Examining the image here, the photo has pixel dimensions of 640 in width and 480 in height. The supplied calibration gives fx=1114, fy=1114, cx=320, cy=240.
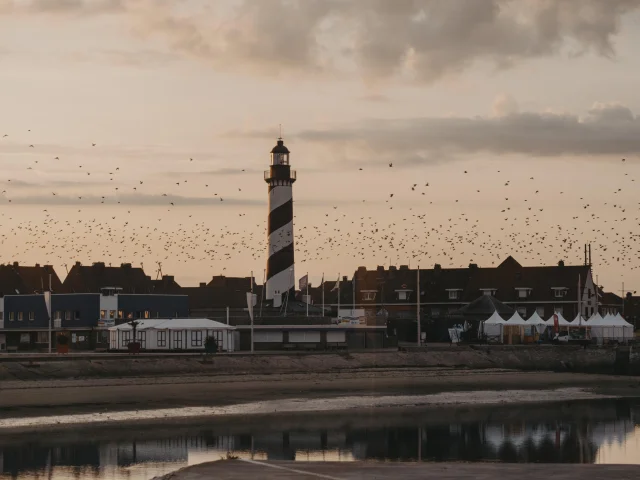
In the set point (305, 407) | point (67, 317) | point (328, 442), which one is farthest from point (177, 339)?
point (328, 442)

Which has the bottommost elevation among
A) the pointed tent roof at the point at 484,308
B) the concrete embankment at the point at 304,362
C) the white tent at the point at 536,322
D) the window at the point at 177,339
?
the concrete embankment at the point at 304,362

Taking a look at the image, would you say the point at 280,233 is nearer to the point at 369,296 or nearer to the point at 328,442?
the point at 369,296

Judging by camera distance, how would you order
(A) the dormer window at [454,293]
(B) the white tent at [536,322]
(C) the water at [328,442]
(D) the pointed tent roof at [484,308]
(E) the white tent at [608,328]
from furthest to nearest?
(A) the dormer window at [454,293] < (D) the pointed tent roof at [484,308] < (E) the white tent at [608,328] < (B) the white tent at [536,322] < (C) the water at [328,442]

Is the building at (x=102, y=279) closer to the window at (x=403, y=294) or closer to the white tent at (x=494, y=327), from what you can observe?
the window at (x=403, y=294)

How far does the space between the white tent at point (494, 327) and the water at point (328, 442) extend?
49091mm

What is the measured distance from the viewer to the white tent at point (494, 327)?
311 feet

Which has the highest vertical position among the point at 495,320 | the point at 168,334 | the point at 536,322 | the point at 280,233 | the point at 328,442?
the point at 280,233

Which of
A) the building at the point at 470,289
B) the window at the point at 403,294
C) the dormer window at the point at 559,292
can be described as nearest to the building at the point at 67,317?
the building at the point at 470,289

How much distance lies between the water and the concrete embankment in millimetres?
22606

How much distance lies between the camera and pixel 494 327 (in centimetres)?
9725

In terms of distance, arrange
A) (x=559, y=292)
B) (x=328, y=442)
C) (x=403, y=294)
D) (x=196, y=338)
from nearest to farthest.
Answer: (x=328, y=442)
(x=196, y=338)
(x=559, y=292)
(x=403, y=294)

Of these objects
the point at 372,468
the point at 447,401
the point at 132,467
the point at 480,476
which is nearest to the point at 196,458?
the point at 132,467

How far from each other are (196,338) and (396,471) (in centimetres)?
5606

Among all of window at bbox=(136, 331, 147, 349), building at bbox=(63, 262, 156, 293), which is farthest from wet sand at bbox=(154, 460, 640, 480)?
building at bbox=(63, 262, 156, 293)
